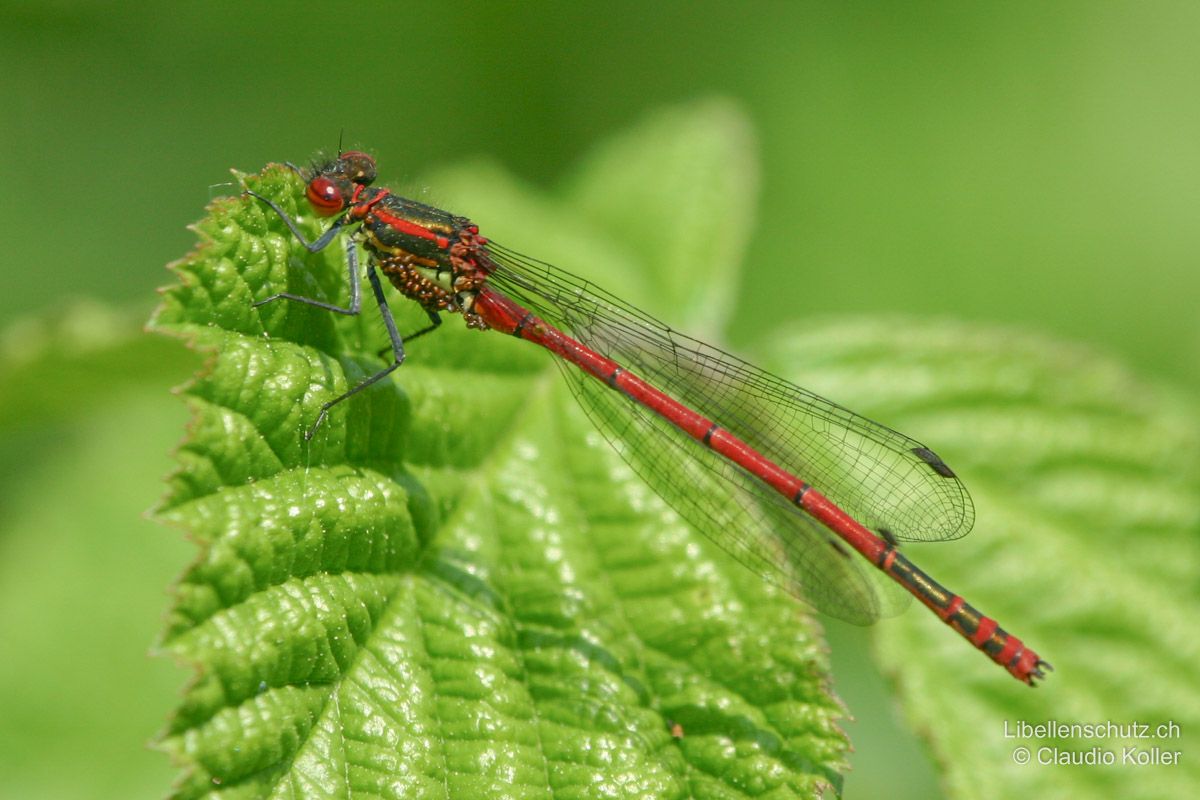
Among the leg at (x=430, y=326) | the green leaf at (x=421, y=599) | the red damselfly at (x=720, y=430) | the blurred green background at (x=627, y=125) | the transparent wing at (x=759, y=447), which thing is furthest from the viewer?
the blurred green background at (x=627, y=125)

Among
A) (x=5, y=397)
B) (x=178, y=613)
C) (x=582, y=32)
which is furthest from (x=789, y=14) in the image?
(x=178, y=613)

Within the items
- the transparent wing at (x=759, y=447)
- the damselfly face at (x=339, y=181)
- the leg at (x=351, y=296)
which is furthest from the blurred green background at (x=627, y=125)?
the leg at (x=351, y=296)

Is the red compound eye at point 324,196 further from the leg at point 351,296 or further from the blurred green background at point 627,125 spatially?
the blurred green background at point 627,125

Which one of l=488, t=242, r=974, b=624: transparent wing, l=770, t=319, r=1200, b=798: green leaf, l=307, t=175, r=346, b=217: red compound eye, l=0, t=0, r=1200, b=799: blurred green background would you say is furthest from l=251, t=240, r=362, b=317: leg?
l=770, t=319, r=1200, b=798: green leaf

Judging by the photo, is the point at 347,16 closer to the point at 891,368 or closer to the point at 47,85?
the point at 47,85

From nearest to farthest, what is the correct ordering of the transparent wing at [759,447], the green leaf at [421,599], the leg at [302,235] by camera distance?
the green leaf at [421,599] → the leg at [302,235] → the transparent wing at [759,447]

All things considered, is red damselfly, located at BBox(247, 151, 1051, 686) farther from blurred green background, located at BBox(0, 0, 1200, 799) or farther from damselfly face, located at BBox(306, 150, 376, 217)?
blurred green background, located at BBox(0, 0, 1200, 799)
